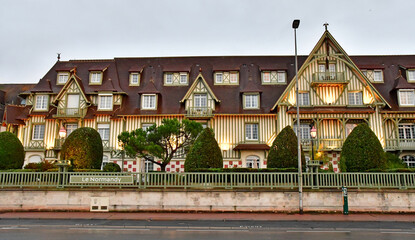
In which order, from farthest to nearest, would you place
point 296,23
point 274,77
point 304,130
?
point 274,77
point 304,130
point 296,23

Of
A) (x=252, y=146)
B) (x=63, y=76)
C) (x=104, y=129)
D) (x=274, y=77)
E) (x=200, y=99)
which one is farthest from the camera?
(x=63, y=76)

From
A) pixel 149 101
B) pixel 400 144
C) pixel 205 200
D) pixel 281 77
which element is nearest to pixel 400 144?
pixel 400 144

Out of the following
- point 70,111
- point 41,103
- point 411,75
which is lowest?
point 70,111

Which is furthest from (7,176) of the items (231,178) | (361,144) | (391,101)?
(391,101)

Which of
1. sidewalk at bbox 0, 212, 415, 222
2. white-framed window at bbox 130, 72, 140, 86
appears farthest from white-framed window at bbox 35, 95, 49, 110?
sidewalk at bbox 0, 212, 415, 222

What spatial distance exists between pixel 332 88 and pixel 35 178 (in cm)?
2439

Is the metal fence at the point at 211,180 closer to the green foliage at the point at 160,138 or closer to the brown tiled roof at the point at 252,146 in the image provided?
the green foliage at the point at 160,138

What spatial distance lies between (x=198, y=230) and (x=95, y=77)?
80.8 feet

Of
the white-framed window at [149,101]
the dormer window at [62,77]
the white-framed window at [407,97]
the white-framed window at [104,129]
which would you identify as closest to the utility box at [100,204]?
the white-framed window at [104,129]

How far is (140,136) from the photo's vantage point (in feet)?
63.6

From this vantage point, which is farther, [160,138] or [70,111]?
[70,111]

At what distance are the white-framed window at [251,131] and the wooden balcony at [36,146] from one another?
61.2 ft

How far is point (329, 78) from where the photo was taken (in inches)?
1093

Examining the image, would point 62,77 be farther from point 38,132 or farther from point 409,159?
point 409,159
